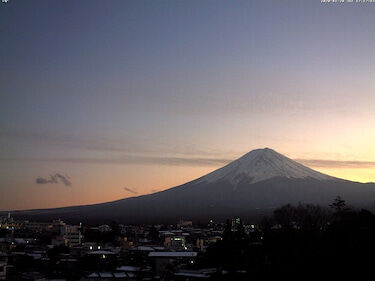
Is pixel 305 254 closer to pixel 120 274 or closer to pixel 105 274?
pixel 120 274

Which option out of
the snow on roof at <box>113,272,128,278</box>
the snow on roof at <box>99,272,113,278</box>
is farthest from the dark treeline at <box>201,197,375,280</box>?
the snow on roof at <box>99,272,113,278</box>

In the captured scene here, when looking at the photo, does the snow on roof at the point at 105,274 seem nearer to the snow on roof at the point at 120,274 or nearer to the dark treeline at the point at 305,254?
the snow on roof at the point at 120,274

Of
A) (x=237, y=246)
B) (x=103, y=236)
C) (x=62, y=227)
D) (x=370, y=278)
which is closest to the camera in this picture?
(x=370, y=278)

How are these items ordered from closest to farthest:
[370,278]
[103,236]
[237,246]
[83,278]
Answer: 1. [370,278]
2. [83,278]
3. [237,246]
4. [103,236]

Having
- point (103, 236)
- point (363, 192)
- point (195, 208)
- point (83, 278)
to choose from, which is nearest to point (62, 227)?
point (103, 236)

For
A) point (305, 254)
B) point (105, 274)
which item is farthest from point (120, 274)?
point (305, 254)

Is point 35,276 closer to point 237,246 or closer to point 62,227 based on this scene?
point 237,246

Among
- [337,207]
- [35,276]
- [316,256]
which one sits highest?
[337,207]

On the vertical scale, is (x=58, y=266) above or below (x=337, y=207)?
below
